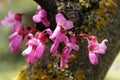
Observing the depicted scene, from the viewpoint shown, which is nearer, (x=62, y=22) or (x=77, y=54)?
(x=62, y=22)

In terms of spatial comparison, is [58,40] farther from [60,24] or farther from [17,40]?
[17,40]

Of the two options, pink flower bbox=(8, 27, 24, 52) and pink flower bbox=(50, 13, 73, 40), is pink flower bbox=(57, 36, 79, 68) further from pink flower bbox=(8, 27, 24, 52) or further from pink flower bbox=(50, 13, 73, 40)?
pink flower bbox=(8, 27, 24, 52)

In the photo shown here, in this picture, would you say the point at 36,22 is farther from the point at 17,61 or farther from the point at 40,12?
the point at 17,61

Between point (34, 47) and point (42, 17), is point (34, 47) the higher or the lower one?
the lower one

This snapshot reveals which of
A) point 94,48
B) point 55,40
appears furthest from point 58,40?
point 94,48

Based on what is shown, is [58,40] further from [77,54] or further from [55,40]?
[77,54]

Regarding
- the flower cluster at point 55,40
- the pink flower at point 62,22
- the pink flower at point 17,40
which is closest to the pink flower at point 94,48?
the flower cluster at point 55,40

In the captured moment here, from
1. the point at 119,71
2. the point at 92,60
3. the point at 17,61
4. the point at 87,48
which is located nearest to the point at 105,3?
the point at 87,48

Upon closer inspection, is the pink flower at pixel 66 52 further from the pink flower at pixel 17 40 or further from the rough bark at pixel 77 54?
the pink flower at pixel 17 40
